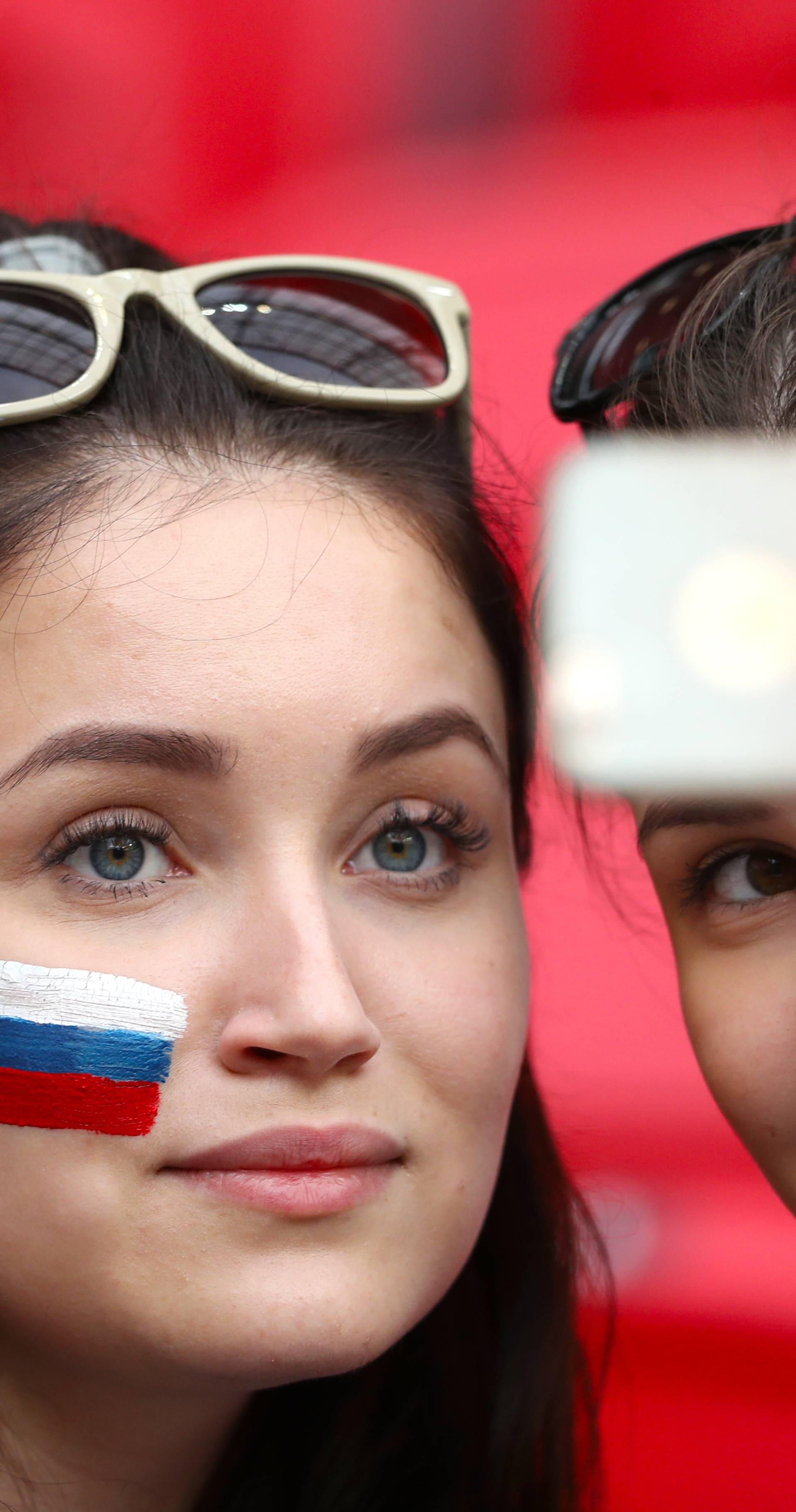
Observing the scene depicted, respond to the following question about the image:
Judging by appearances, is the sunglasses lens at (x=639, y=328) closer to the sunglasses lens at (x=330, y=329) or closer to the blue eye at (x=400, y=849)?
the sunglasses lens at (x=330, y=329)

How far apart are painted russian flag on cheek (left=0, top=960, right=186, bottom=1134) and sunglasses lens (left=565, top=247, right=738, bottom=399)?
820 millimetres

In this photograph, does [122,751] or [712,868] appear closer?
[122,751]

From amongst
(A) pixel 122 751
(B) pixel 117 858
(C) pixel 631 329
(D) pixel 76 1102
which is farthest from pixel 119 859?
(C) pixel 631 329

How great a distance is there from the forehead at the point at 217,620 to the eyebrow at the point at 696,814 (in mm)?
236

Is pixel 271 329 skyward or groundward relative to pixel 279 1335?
skyward

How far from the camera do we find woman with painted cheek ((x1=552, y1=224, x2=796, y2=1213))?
1.31 meters

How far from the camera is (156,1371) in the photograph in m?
1.25

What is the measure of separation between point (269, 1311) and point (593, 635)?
93cm

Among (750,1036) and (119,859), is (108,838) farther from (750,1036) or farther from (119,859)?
(750,1036)

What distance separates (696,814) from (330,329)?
0.66 m

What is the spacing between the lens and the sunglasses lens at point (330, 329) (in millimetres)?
1514

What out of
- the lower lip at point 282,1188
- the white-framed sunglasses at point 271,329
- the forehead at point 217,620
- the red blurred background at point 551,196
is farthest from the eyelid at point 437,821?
the red blurred background at point 551,196

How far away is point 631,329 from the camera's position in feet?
5.08

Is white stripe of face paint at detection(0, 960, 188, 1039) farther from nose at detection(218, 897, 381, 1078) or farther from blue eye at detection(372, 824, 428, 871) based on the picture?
blue eye at detection(372, 824, 428, 871)
